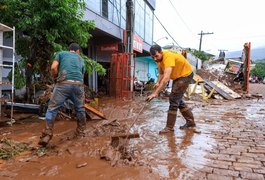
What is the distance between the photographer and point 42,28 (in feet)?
21.1

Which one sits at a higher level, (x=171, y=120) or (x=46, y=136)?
(x=171, y=120)

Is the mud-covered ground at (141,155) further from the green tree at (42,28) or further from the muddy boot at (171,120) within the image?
the green tree at (42,28)

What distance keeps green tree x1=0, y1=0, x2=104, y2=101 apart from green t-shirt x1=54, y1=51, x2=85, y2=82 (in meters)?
1.96

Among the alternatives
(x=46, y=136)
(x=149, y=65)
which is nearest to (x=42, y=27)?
(x=46, y=136)

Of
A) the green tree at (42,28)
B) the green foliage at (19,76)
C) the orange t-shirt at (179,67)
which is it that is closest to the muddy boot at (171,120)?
the orange t-shirt at (179,67)

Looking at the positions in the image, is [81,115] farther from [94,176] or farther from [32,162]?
[94,176]

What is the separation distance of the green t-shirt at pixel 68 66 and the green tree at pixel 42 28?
6.43ft

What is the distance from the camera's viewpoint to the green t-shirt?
443cm

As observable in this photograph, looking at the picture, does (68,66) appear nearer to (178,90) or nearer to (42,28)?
(178,90)

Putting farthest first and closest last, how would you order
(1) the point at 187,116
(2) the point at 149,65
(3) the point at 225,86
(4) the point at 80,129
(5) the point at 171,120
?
(2) the point at 149,65
(3) the point at 225,86
(1) the point at 187,116
(5) the point at 171,120
(4) the point at 80,129

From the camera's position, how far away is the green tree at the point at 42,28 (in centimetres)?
612

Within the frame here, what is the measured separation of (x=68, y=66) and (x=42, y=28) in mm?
2511

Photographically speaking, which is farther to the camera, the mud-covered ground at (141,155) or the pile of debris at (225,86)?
the pile of debris at (225,86)

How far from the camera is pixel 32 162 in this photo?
346 cm
